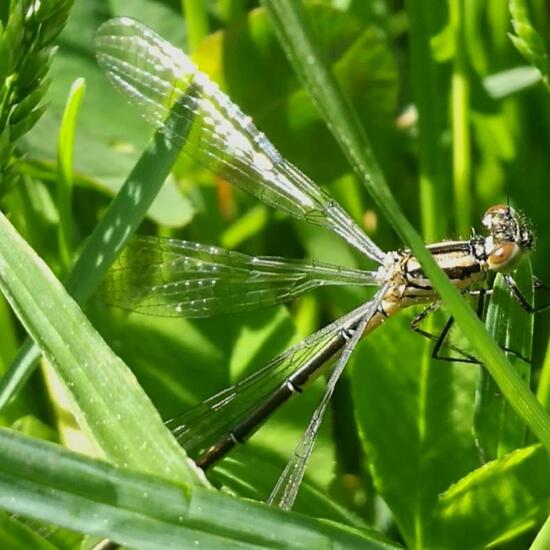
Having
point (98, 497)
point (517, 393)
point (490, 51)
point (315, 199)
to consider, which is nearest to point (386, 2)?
point (490, 51)

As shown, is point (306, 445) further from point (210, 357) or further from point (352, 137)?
point (352, 137)

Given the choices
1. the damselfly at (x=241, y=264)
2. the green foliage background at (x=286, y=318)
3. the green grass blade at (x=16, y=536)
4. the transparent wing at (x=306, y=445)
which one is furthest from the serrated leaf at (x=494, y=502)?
the green grass blade at (x=16, y=536)

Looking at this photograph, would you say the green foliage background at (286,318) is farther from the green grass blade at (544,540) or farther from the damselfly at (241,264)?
the green grass blade at (544,540)

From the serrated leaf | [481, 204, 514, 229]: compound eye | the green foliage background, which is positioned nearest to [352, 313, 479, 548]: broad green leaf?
the green foliage background

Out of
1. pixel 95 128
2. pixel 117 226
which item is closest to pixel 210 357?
pixel 117 226

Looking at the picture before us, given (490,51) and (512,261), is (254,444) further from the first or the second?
(490,51)
